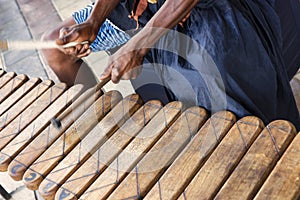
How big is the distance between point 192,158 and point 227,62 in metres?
0.36

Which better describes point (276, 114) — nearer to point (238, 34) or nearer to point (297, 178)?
point (238, 34)

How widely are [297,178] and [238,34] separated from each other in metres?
0.55

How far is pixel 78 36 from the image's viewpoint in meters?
→ 1.51

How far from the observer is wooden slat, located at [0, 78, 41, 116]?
5.35 ft

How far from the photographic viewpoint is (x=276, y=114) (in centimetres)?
154

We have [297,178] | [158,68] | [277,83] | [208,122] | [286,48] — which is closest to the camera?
[297,178]

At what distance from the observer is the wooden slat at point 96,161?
4.12 feet

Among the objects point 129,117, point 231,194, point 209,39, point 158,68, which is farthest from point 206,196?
point 158,68

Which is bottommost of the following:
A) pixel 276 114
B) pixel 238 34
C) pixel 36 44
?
pixel 276 114

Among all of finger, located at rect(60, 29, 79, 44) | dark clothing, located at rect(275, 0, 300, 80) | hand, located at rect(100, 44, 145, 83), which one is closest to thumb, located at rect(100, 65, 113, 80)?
hand, located at rect(100, 44, 145, 83)

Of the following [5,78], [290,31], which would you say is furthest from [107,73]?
[290,31]

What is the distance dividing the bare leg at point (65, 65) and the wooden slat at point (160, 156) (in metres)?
0.61

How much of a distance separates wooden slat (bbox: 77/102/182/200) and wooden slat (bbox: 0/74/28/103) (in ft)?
1.87

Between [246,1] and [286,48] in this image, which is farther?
[286,48]
